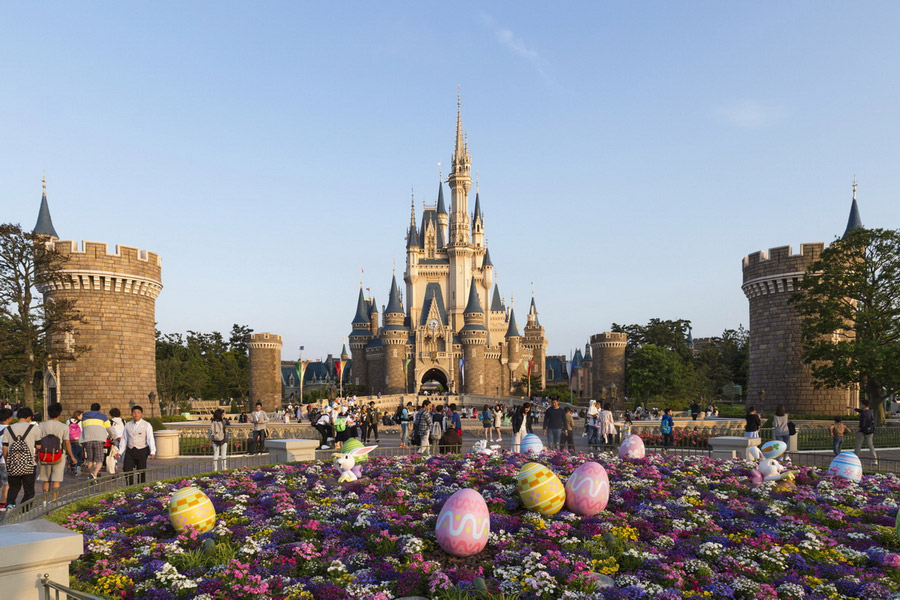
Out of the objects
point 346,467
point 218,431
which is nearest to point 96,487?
point 346,467

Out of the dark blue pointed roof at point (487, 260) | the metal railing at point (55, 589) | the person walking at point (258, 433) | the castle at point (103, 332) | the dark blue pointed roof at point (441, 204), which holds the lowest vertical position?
the person walking at point (258, 433)

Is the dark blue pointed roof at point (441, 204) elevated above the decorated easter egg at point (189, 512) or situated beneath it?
elevated above

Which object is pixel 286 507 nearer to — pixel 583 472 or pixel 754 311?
pixel 583 472

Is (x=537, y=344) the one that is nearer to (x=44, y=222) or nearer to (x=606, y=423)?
(x=44, y=222)

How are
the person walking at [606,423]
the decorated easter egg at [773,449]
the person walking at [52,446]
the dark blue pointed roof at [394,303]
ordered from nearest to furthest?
the person walking at [52,446] → the decorated easter egg at [773,449] → the person walking at [606,423] → the dark blue pointed roof at [394,303]

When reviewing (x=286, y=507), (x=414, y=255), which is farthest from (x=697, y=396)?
(x=286, y=507)

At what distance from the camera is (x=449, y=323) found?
3819 inches

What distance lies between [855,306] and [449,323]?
6833 cm

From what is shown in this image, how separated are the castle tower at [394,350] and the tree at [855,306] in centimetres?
5749

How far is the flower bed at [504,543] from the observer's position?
734 cm

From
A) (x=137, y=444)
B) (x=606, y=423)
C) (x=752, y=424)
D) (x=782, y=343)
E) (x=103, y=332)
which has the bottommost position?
(x=606, y=423)

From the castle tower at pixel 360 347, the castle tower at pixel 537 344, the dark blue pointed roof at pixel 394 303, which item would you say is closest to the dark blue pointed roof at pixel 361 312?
the castle tower at pixel 360 347

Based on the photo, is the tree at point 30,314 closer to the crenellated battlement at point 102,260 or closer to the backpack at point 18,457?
the crenellated battlement at point 102,260

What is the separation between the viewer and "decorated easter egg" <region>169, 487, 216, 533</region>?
9.31 m
